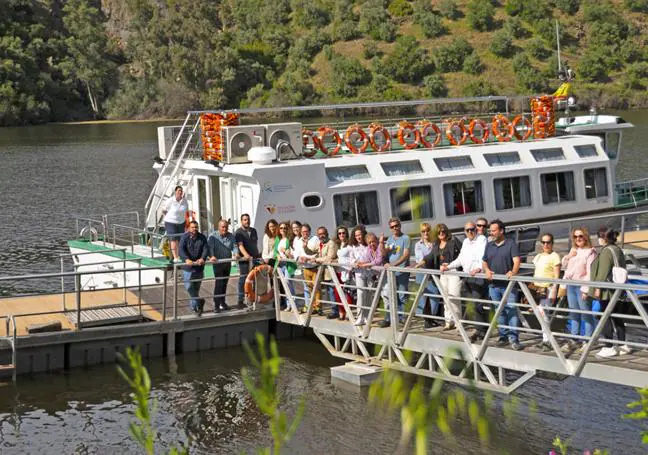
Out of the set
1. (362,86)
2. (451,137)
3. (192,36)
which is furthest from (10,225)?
(192,36)

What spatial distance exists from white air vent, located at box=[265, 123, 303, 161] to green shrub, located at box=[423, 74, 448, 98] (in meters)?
80.8

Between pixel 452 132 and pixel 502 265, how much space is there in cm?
1095

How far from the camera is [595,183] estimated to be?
25.6 m

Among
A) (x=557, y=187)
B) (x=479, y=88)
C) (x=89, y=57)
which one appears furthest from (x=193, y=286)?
(x=89, y=57)

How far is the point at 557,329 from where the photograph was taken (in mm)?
19484

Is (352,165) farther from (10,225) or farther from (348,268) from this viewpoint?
(10,225)

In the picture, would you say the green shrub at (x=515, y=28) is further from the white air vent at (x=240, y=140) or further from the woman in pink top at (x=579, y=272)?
the woman in pink top at (x=579, y=272)

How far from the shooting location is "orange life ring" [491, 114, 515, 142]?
25500 mm

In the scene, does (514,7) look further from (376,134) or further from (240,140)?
(240,140)

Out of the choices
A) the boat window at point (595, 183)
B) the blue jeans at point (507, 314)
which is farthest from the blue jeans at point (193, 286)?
the boat window at point (595, 183)

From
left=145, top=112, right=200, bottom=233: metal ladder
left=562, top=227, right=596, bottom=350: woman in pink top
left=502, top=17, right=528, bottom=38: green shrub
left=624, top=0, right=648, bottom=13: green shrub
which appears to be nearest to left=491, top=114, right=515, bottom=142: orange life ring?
left=145, top=112, right=200, bottom=233: metal ladder

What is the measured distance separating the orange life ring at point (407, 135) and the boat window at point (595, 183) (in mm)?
4259

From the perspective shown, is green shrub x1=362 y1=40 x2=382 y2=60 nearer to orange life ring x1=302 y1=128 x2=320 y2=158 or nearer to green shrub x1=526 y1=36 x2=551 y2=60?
green shrub x1=526 y1=36 x2=551 y2=60

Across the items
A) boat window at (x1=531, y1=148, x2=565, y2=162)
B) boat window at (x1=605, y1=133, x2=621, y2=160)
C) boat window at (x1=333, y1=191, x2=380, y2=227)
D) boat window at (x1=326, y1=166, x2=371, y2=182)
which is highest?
boat window at (x1=605, y1=133, x2=621, y2=160)
